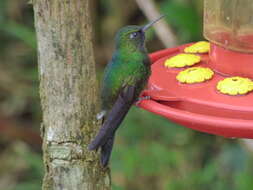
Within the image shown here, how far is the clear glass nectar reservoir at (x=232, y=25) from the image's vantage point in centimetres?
259

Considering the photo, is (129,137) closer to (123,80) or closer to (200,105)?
(123,80)

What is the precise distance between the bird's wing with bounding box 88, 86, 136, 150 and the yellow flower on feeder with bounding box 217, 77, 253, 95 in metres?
0.42

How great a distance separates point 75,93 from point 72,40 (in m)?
0.23

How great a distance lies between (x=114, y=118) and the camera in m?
2.47

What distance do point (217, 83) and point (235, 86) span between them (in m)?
0.14

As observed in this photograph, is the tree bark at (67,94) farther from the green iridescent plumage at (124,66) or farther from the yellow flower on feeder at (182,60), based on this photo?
the yellow flower on feeder at (182,60)

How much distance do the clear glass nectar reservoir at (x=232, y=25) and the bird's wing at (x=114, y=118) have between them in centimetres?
48

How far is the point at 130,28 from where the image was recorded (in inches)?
113

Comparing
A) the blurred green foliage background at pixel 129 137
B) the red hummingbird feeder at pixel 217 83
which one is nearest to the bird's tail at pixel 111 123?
the red hummingbird feeder at pixel 217 83

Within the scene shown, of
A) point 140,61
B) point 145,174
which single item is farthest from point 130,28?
point 145,174

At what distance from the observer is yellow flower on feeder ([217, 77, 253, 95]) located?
2.32m

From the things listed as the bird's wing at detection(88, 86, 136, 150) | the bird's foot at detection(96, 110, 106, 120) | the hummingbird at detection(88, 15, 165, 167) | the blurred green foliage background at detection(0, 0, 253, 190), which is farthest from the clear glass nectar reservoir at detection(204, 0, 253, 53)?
the blurred green foliage background at detection(0, 0, 253, 190)

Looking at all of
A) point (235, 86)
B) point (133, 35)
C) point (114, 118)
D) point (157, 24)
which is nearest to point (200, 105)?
point (235, 86)

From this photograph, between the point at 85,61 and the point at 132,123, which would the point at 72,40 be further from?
the point at 132,123
